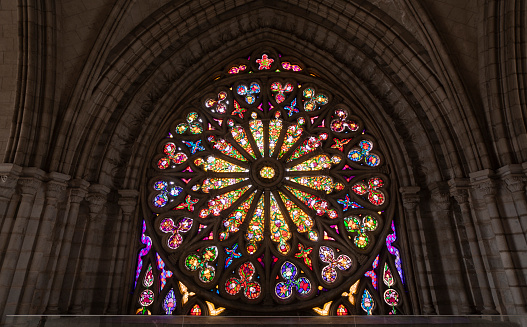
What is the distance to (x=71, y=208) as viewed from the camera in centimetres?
574

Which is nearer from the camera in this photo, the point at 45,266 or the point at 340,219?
the point at 45,266

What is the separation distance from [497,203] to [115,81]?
676 centimetres

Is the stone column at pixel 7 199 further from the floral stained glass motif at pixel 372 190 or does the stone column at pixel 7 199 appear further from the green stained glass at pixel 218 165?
the floral stained glass motif at pixel 372 190

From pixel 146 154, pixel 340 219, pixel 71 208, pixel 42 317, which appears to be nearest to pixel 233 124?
pixel 146 154

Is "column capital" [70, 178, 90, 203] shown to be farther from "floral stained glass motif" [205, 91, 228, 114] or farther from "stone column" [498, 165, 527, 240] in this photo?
"stone column" [498, 165, 527, 240]

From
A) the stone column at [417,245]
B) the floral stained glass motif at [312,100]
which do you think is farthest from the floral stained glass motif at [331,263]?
the floral stained glass motif at [312,100]

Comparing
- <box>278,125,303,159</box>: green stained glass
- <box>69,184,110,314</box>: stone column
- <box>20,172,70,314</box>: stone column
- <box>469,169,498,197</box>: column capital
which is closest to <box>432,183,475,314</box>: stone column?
<box>469,169,498,197</box>: column capital

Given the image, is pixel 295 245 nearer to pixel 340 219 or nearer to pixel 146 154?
pixel 340 219

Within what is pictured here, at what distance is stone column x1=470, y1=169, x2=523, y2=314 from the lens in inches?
191

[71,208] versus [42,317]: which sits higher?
[71,208]

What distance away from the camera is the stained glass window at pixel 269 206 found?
248 inches

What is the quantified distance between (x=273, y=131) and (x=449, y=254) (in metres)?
4.11

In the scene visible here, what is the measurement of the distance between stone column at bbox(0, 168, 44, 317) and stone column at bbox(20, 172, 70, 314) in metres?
A: 0.12

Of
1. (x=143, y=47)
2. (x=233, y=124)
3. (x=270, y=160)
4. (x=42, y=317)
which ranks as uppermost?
(x=143, y=47)
